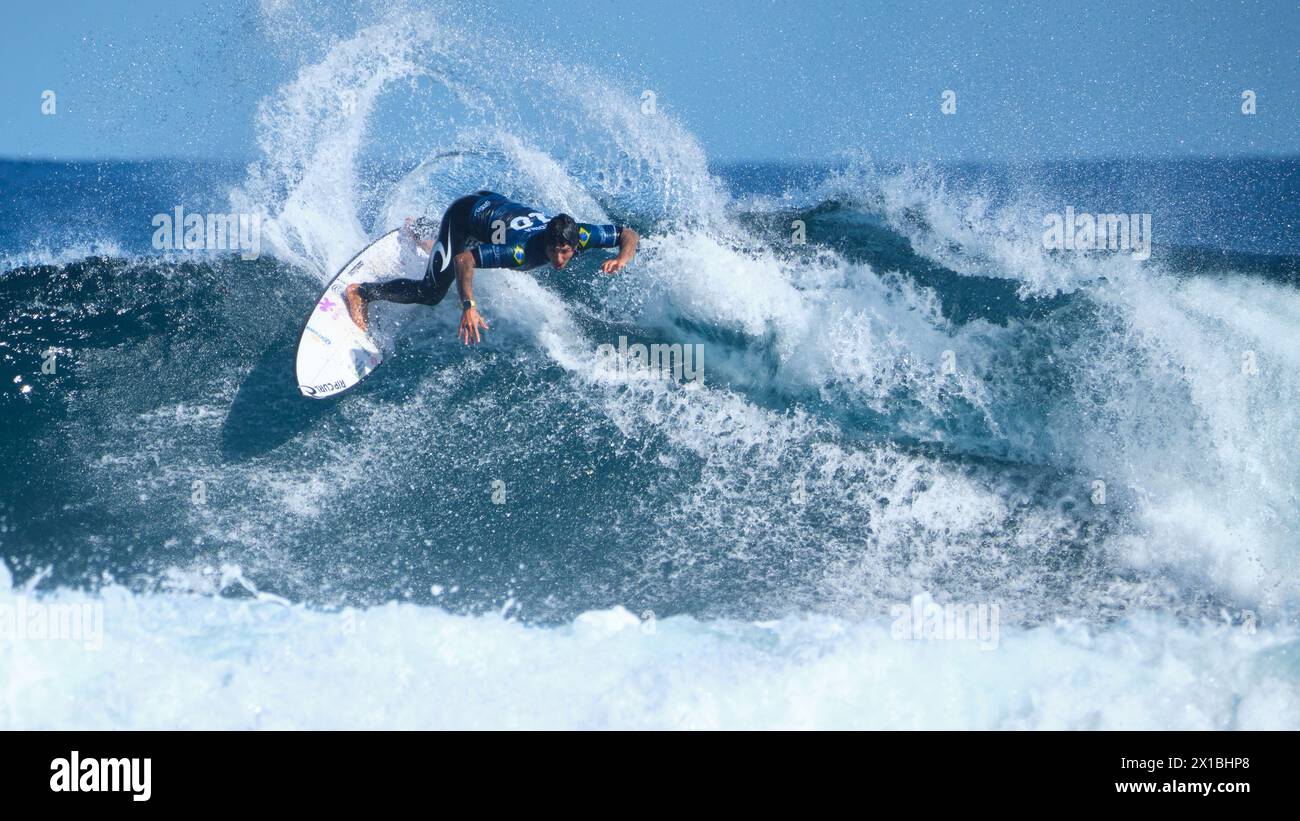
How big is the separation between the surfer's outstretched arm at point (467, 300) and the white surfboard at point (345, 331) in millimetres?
1209

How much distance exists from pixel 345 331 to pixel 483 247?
4.91 ft

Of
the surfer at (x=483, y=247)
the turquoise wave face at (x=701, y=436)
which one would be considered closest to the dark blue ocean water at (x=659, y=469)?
the turquoise wave face at (x=701, y=436)

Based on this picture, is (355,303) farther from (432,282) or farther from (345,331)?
(432,282)

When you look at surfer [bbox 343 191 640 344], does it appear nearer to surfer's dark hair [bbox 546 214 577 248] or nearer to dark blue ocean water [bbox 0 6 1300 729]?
surfer's dark hair [bbox 546 214 577 248]

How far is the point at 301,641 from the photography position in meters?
4.67

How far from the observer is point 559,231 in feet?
19.1

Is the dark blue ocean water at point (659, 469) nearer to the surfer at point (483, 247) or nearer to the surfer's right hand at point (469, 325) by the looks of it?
the surfer at point (483, 247)

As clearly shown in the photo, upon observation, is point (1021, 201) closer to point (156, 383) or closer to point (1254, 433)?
Answer: point (1254, 433)

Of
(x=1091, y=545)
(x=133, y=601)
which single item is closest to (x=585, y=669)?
(x=133, y=601)

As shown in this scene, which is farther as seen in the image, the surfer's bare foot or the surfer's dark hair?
the surfer's bare foot

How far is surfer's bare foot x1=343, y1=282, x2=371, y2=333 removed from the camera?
669 cm

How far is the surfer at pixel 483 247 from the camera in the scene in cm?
588

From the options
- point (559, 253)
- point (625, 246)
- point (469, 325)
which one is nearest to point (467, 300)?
point (469, 325)

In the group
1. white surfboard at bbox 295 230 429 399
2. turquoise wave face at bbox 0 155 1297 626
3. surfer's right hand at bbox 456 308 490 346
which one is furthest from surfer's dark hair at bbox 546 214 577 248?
white surfboard at bbox 295 230 429 399
